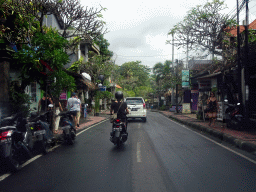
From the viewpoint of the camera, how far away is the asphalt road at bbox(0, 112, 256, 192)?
15.4 feet

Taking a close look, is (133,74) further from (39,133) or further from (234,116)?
(39,133)

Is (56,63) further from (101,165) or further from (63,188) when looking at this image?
(63,188)

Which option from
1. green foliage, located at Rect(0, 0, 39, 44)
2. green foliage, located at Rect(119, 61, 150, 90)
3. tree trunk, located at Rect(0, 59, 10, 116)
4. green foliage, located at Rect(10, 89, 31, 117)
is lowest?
green foliage, located at Rect(10, 89, 31, 117)

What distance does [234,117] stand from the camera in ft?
41.8

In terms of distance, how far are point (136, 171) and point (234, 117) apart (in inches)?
337

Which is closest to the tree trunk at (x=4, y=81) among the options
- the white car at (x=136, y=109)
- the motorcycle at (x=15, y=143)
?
the motorcycle at (x=15, y=143)

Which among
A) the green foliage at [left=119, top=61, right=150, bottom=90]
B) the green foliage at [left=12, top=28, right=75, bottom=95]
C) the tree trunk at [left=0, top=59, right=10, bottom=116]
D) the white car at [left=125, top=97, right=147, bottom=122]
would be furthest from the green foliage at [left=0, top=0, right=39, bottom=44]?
the green foliage at [left=119, top=61, right=150, bottom=90]

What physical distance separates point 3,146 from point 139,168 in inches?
111

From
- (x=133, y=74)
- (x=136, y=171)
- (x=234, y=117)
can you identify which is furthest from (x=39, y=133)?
(x=133, y=74)

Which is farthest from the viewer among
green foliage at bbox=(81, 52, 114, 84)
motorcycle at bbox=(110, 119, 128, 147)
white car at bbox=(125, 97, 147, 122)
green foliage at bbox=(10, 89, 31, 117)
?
green foliage at bbox=(81, 52, 114, 84)

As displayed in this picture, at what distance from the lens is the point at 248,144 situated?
8.34 m

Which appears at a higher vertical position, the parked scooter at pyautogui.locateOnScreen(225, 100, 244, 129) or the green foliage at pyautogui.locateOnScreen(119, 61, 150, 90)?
the green foliage at pyautogui.locateOnScreen(119, 61, 150, 90)

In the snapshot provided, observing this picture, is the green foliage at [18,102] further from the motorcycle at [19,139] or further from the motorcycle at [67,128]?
the motorcycle at [19,139]

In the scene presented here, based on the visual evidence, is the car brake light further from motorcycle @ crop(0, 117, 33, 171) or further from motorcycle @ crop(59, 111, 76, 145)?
motorcycle @ crop(59, 111, 76, 145)
